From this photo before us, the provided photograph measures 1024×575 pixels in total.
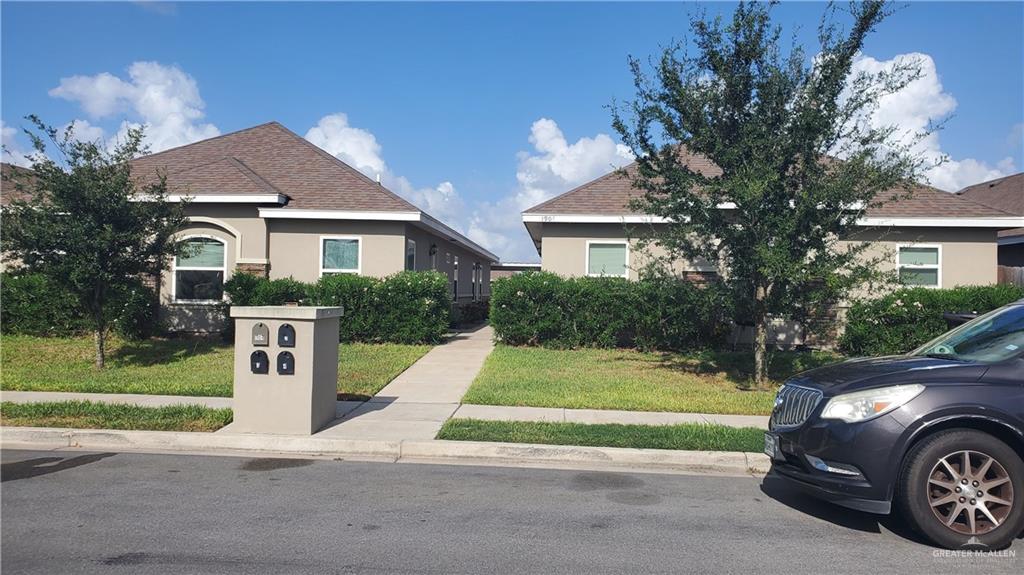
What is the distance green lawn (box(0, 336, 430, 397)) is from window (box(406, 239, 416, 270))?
10.7 ft

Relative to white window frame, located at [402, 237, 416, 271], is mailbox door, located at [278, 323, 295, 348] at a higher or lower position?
lower

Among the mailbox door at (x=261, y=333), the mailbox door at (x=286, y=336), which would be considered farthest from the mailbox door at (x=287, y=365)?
the mailbox door at (x=261, y=333)

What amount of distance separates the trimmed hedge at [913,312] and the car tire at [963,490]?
9819 mm

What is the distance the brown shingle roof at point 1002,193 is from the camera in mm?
21633

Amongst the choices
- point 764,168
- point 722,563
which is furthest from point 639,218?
point 722,563

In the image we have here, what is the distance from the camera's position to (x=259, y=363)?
8.33 m

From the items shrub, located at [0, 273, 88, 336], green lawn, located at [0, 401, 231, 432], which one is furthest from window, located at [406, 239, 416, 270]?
green lawn, located at [0, 401, 231, 432]

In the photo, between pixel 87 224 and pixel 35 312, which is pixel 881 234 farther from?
pixel 35 312

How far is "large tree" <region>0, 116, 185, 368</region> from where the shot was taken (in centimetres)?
1212

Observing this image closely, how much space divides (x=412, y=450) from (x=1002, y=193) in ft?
79.6

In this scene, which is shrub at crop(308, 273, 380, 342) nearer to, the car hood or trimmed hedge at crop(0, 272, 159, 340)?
trimmed hedge at crop(0, 272, 159, 340)

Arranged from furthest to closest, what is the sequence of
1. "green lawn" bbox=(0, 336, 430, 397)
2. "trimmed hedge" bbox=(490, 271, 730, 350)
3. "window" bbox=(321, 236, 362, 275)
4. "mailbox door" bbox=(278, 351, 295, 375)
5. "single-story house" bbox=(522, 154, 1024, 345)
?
"window" bbox=(321, 236, 362, 275) → "single-story house" bbox=(522, 154, 1024, 345) → "trimmed hedge" bbox=(490, 271, 730, 350) → "green lawn" bbox=(0, 336, 430, 397) → "mailbox door" bbox=(278, 351, 295, 375)

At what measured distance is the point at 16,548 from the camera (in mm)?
4695

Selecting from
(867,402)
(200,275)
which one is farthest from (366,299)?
(867,402)
